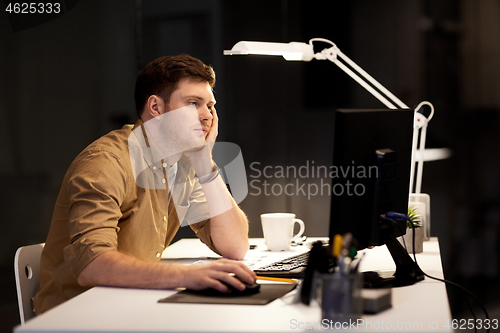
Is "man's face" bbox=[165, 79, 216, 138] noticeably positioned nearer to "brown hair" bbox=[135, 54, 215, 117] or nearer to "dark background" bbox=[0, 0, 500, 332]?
"brown hair" bbox=[135, 54, 215, 117]

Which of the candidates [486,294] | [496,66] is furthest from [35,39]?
[486,294]

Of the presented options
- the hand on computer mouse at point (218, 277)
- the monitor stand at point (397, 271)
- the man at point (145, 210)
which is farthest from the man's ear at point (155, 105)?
the monitor stand at point (397, 271)

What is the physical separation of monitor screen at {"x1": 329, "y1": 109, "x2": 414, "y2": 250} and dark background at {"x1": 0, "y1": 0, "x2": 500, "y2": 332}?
1069 mm

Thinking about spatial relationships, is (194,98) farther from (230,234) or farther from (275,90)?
(275,90)

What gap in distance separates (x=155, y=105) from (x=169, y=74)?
0.11 meters

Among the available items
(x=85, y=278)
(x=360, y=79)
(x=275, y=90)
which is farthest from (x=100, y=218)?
(x=275, y=90)

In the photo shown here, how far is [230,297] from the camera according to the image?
1055 mm

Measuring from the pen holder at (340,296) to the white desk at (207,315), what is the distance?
33 mm

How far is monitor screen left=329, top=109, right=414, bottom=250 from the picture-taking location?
1068 mm

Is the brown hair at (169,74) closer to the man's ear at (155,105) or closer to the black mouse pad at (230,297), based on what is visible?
the man's ear at (155,105)

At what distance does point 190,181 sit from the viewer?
1870mm

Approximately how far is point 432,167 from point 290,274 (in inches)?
50.0

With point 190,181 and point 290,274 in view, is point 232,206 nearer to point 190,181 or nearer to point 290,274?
point 190,181

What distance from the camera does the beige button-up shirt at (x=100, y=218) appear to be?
1203mm
